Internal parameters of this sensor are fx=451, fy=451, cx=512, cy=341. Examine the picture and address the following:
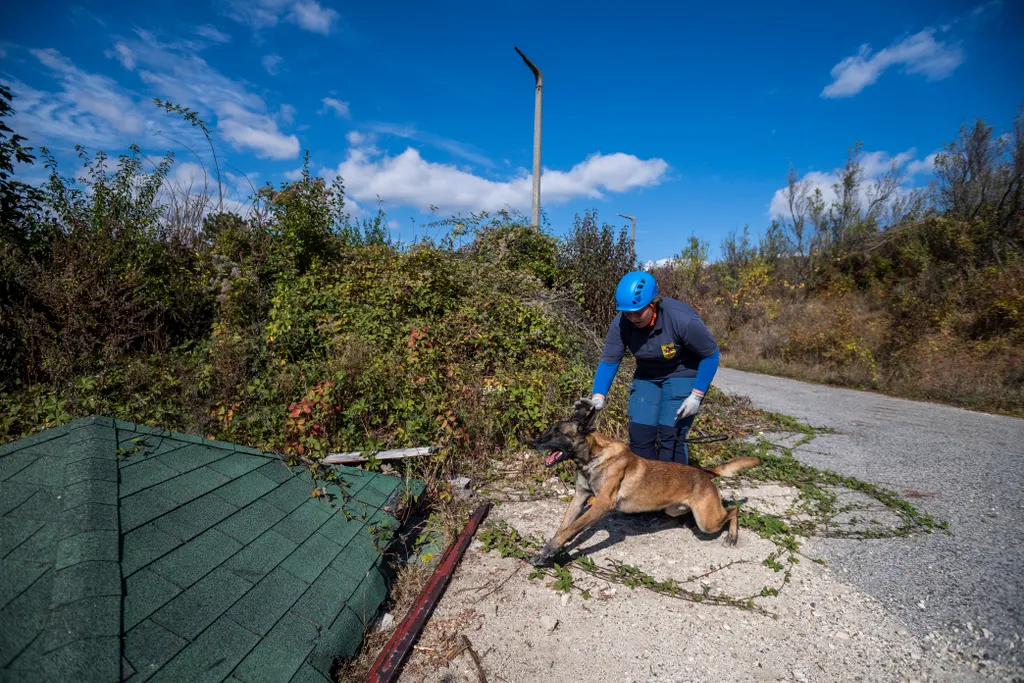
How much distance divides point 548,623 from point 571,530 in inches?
25.5

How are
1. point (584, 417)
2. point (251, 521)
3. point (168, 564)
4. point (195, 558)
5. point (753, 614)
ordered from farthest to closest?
point (584, 417) < point (753, 614) < point (251, 521) < point (195, 558) < point (168, 564)

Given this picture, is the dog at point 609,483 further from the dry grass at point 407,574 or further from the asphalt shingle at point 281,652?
the asphalt shingle at point 281,652

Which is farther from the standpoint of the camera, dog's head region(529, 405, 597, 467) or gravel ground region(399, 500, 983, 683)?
dog's head region(529, 405, 597, 467)

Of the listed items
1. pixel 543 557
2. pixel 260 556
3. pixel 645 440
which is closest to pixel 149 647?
pixel 260 556

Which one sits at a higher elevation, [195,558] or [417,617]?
[195,558]

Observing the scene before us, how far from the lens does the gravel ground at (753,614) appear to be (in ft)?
8.64

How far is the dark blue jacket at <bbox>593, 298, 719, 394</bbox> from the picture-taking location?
3830 millimetres

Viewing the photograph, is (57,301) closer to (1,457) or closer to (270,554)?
(1,457)

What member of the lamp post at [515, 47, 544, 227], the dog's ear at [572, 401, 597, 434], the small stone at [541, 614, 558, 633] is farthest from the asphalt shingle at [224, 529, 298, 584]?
the lamp post at [515, 47, 544, 227]

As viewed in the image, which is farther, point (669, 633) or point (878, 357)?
point (878, 357)

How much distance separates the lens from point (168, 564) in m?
2.25

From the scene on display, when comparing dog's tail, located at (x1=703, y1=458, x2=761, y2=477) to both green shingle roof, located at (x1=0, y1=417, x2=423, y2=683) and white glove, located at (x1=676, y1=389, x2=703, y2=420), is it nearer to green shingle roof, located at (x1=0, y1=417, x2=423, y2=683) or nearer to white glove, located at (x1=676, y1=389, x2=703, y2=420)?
white glove, located at (x1=676, y1=389, x2=703, y2=420)

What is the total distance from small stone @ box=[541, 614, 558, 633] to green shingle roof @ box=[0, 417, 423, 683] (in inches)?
44.6

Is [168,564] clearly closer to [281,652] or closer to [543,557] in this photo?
[281,652]
